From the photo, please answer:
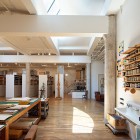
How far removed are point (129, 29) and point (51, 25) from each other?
99.0 inches

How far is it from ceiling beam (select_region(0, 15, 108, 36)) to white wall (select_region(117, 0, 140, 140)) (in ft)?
2.00

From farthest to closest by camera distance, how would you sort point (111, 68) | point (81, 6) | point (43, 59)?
1. point (43, 59)
2. point (81, 6)
3. point (111, 68)

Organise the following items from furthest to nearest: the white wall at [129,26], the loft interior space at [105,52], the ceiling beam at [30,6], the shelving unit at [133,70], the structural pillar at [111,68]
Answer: the structural pillar at [111,68]
the ceiling beam at [30,6]
the loft interior space at [105,52]
the white wall at [129,26]
the shelving unit at [133,70]

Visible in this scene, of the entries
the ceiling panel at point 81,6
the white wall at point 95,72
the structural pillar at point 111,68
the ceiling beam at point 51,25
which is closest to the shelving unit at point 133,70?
the structural pillar at point 111,68

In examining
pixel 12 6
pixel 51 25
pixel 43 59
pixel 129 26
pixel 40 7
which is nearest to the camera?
pixel 129 26

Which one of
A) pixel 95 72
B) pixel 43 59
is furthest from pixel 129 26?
pixel 95 72

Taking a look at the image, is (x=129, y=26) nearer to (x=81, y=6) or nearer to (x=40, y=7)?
(x=81, y=6)

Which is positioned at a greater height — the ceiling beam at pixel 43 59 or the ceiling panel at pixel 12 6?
the ceiling panel at pixel 12 6

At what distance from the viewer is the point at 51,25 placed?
602 cm

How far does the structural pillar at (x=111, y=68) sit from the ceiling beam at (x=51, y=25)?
0.26 meters

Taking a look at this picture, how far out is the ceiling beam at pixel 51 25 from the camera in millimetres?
5941

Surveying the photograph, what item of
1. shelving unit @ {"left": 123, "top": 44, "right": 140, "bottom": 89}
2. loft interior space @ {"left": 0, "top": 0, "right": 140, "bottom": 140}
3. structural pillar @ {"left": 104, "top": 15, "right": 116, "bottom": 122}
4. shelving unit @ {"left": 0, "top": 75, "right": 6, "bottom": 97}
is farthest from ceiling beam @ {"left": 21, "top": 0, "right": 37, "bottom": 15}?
shelving unit @ {"left": 0, "top": 75, "right": 6, "bottom": 97}

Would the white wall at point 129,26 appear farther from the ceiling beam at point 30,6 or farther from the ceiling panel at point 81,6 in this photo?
the ceiling beam at point 30,6

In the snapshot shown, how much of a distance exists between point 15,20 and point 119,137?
4770mm
